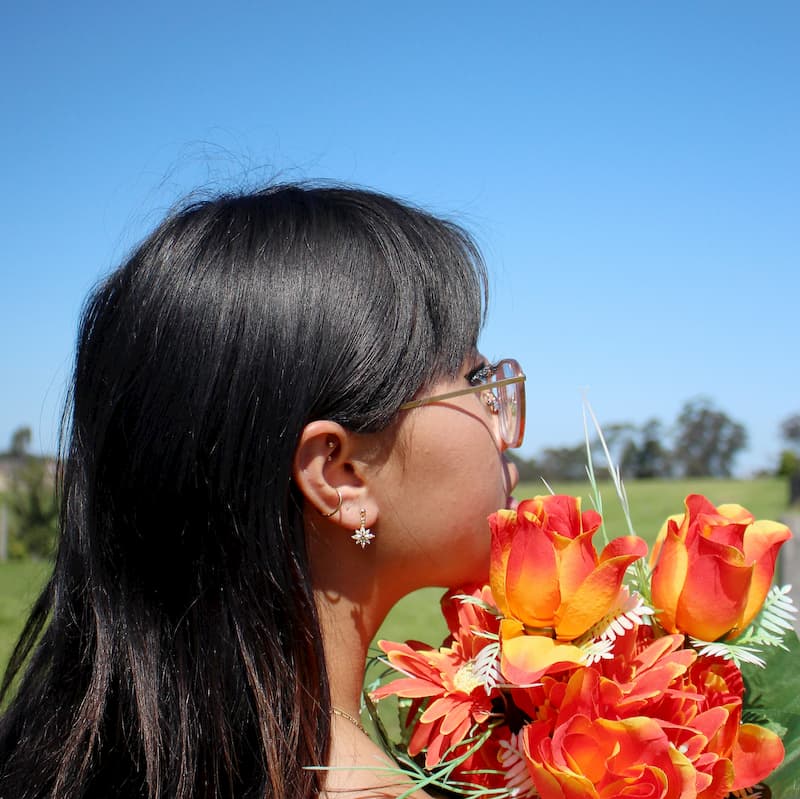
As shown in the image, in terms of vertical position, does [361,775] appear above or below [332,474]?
below

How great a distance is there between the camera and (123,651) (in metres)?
1.39

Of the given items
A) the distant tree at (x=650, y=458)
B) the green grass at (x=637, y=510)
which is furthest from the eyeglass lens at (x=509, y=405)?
the distant tree at (x=650, y=458)

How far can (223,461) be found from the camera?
130cm

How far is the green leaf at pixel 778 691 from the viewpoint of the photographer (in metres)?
1.34

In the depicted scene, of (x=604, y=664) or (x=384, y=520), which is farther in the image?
(x=384, y=520)

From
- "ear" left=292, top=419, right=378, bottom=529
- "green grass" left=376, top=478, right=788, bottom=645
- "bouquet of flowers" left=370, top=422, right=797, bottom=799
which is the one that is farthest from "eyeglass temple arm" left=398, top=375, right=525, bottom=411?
"green grass" left=376, top=478, right=788, bottom=645

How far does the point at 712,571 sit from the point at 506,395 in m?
0.44

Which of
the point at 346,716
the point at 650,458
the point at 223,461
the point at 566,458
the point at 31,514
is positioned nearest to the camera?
the point at 223,461

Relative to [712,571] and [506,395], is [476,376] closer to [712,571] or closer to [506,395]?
[506,395]

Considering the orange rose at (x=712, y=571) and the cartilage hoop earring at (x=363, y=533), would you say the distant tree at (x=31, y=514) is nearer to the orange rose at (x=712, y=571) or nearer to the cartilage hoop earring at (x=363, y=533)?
the cartilage hoop earring at (x=363, y=533)

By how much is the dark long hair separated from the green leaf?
70 cm

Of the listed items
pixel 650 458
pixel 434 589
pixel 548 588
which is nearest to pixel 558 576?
pixel 548 588

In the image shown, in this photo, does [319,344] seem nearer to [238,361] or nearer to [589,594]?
[238,361]

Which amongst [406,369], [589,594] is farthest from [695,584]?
[406,369]
